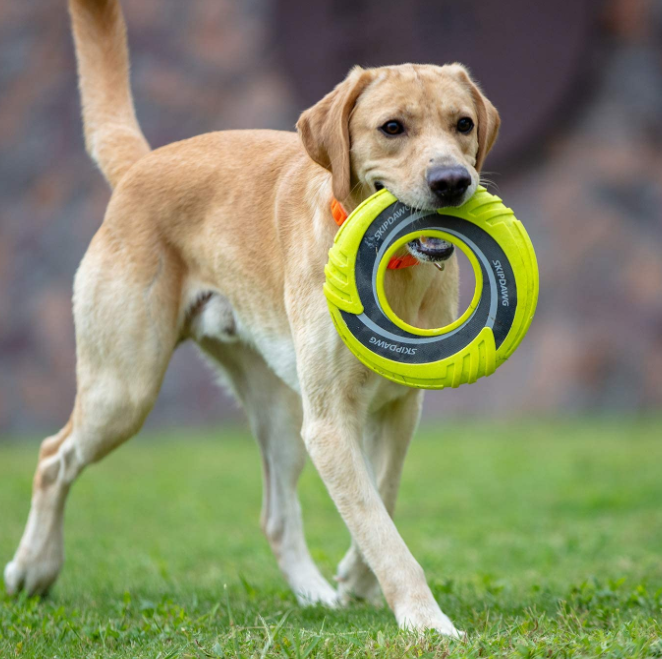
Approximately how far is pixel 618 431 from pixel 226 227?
21.8 ft

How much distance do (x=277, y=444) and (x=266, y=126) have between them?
6.45 m

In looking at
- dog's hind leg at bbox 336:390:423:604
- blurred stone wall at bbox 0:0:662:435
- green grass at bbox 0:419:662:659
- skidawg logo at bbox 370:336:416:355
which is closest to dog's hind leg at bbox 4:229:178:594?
green grass at bbox 0:419:662:659

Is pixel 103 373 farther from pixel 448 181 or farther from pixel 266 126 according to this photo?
pixel 266 126

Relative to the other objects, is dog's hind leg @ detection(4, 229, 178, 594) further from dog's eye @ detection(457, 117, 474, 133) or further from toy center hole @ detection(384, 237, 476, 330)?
dog's eye @ detection(457, 117, 474, 133)

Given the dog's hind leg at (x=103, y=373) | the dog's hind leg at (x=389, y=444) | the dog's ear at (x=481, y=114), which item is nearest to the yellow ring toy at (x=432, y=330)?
the dog's ear at (x=481, y=114)

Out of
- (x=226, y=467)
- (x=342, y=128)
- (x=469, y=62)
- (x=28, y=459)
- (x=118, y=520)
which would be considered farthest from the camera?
(x=469, y=62)

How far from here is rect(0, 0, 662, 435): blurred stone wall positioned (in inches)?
414

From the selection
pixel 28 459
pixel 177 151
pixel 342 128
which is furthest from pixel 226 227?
pixel 28 459

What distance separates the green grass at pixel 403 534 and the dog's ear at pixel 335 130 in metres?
1.55

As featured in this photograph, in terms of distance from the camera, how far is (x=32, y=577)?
4.35 m

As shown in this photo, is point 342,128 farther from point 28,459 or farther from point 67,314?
point 67,314

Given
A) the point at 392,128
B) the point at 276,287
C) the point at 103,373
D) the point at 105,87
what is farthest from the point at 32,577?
the point at 392,128

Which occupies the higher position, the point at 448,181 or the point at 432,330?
the point at 448,181

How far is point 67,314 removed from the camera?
10750 millimetres
